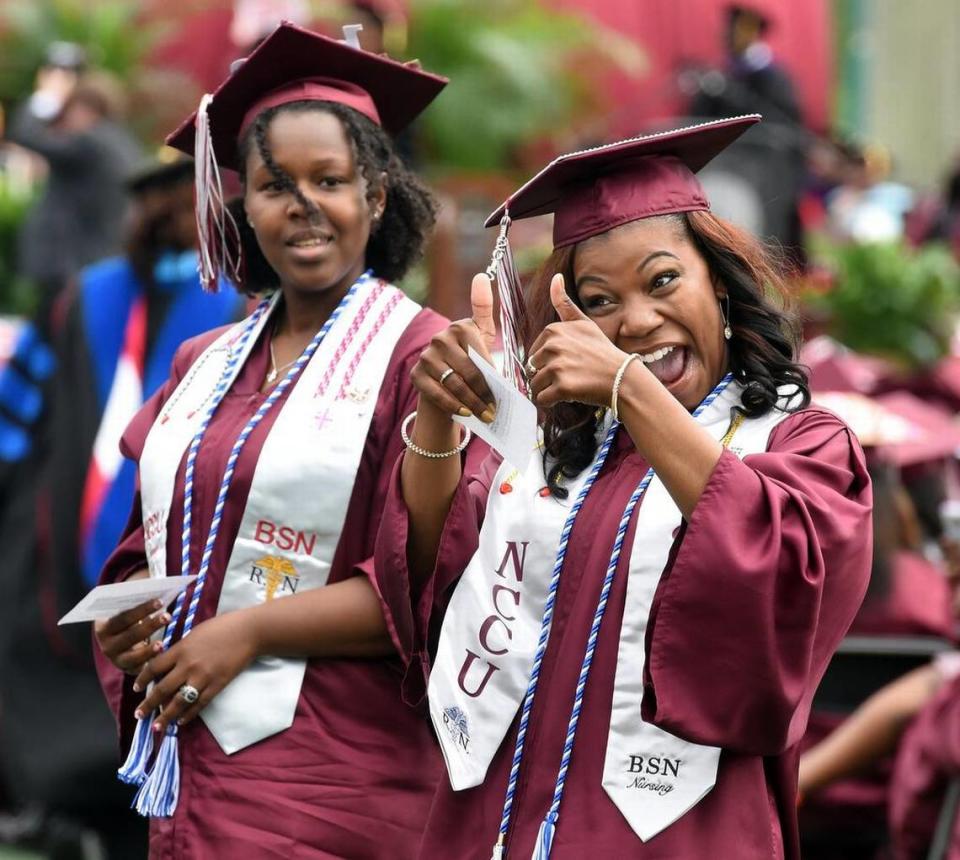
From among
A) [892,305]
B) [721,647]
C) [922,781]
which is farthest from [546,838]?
[892,305]

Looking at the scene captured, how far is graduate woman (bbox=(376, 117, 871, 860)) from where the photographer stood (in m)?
2.63

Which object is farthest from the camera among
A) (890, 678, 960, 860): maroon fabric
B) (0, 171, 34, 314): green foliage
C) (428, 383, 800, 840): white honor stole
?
(0, 171, 34, 314): green foliage

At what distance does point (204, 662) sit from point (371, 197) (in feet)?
3.02

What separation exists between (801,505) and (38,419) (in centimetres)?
394

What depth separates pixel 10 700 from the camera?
579cm

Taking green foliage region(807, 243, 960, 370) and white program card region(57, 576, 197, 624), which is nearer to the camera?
white program card region(57, 576, 197, 624)

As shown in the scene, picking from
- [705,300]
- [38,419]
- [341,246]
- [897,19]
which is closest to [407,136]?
[38,419]

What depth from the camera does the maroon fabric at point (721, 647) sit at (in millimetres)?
2602

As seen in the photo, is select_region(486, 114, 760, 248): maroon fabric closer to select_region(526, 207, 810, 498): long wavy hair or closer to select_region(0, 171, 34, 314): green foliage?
select_region(526, 207, 810, 498): long wavy hair

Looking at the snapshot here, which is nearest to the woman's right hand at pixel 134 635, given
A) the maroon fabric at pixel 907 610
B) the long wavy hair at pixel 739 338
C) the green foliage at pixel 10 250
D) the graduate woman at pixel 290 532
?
the graduate woman at pixel 290 532

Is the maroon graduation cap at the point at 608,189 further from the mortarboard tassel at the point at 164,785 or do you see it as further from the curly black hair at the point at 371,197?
the mortarboard tassel at the point at 164,785

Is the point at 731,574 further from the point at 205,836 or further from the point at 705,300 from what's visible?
the point at 205,836

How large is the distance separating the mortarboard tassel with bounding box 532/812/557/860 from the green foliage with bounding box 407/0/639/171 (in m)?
11.0

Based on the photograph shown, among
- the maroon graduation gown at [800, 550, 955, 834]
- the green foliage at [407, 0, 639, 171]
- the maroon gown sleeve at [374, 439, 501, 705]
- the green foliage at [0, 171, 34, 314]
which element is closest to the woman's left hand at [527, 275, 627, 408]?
the maroon gown sleeve at [374, 439, 501, 705]
